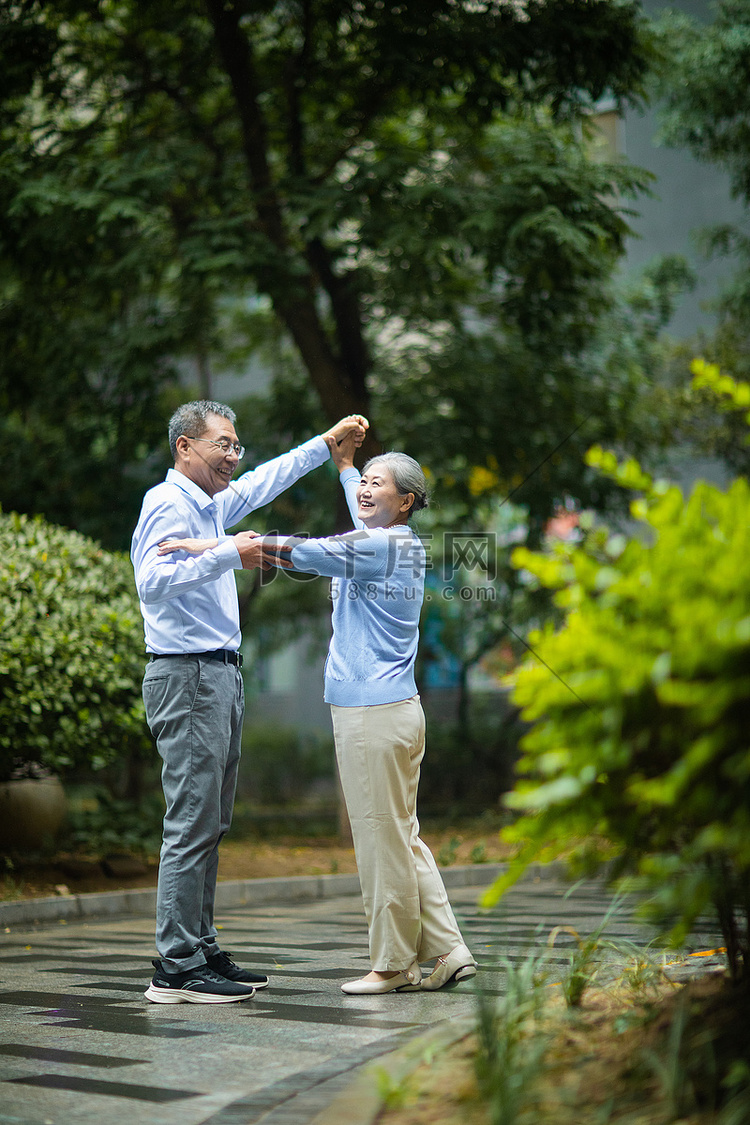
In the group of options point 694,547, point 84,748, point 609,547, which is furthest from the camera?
point 84,748

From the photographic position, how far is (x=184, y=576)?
14.7 feet

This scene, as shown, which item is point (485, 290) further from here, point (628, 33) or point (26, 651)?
Result: point (26, 651)

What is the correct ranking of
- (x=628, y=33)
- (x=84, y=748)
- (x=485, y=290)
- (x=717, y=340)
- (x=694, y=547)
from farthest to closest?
(x=717, y=340) < (x=485, y=290) < (x=628, y=33) < (x=84, y=748) < (x=694, y=547)

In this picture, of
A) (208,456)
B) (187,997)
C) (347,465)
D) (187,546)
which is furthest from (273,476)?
(187,997)

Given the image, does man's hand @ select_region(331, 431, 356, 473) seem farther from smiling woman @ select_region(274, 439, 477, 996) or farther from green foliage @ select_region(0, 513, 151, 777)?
green foliage @ select_region(0, 513, 151, 777)

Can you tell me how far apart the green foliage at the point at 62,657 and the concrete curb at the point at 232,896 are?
0.91 metres

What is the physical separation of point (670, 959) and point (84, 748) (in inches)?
189

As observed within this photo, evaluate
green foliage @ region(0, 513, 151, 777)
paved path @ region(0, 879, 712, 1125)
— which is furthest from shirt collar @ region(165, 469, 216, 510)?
green foliage @ region(0, 513, 151, 777)

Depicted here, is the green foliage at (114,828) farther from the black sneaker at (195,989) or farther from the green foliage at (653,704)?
the green foliage at (653,704)

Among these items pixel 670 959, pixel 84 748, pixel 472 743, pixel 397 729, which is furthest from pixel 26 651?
pixel 472 743

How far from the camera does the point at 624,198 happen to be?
10.0 metres

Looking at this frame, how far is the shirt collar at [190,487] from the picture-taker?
16.0ft

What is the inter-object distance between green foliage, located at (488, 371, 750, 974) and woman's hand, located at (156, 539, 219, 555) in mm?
2116

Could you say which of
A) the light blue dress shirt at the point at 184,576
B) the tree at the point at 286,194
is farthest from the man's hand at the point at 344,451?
the tree at the point at 286,194
